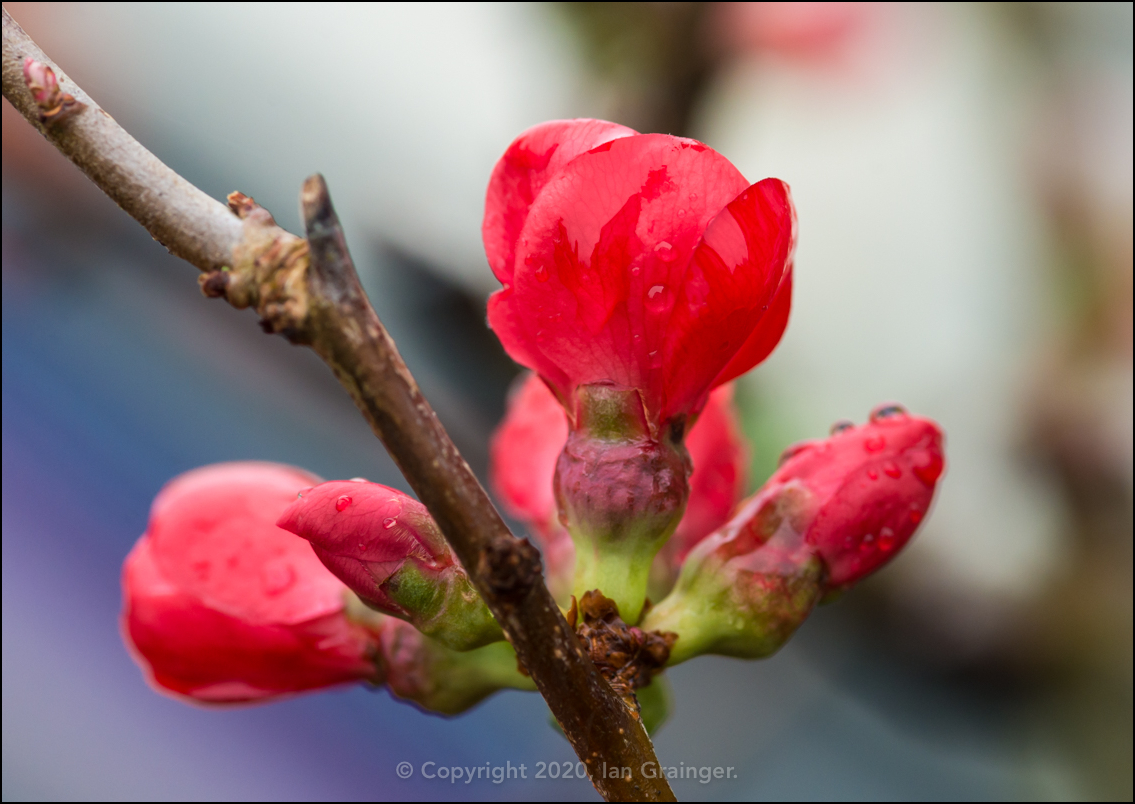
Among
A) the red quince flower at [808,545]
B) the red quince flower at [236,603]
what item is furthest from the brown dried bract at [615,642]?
the red quince flower at [236,603]

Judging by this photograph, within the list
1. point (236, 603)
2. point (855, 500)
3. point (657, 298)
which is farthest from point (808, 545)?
point (236, 603)

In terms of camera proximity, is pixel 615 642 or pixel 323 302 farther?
pixel 615 642

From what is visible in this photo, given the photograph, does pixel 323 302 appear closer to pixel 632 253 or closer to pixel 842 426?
pixel 632 253

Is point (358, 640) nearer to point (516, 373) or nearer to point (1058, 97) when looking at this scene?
point (516, 373)

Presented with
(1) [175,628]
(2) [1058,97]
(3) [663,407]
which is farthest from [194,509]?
(2) [1058,97]

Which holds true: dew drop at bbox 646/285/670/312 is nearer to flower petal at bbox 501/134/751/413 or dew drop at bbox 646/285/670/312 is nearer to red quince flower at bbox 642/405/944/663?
flower petal at bbox 501/134/751/413

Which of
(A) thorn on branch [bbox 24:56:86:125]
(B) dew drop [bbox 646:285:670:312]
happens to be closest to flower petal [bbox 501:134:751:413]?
(B) dew drop [bbox 646:285:670:312]
